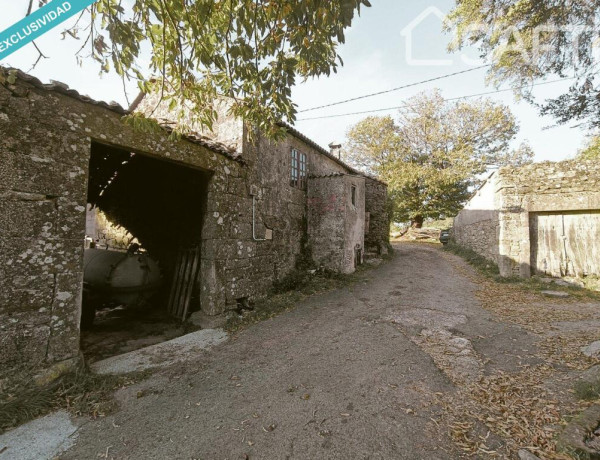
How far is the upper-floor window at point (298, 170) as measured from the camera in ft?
28.8

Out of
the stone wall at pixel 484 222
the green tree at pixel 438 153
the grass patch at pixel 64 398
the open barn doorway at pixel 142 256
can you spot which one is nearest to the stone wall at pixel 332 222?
the open barn doorway at pixel 142 256

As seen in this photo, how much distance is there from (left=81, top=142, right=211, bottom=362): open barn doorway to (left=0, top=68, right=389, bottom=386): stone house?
48mm

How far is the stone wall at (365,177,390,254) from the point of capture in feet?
43.4

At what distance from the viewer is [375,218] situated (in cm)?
1343

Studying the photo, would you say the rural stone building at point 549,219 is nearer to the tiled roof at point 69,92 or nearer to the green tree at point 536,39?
the green tree at point 536,39

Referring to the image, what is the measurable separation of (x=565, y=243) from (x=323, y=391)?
29.2ft

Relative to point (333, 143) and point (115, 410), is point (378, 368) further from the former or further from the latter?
point (333, 143)

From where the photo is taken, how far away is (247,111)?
11.7ft

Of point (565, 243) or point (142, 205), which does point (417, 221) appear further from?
point (142, 205)

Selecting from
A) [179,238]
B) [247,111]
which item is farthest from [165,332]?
[247,111]

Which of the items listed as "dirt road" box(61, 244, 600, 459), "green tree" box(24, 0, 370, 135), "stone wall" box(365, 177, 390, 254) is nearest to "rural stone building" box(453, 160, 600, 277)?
"dirt road" box(61, 244, 600, 459)

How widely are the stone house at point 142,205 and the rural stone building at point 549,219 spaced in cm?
464

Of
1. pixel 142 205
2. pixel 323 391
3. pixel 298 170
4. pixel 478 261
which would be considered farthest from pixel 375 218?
pixel 323 391

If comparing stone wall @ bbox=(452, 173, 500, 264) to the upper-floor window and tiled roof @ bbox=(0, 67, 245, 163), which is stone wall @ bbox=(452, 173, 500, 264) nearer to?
the upper-floor window
